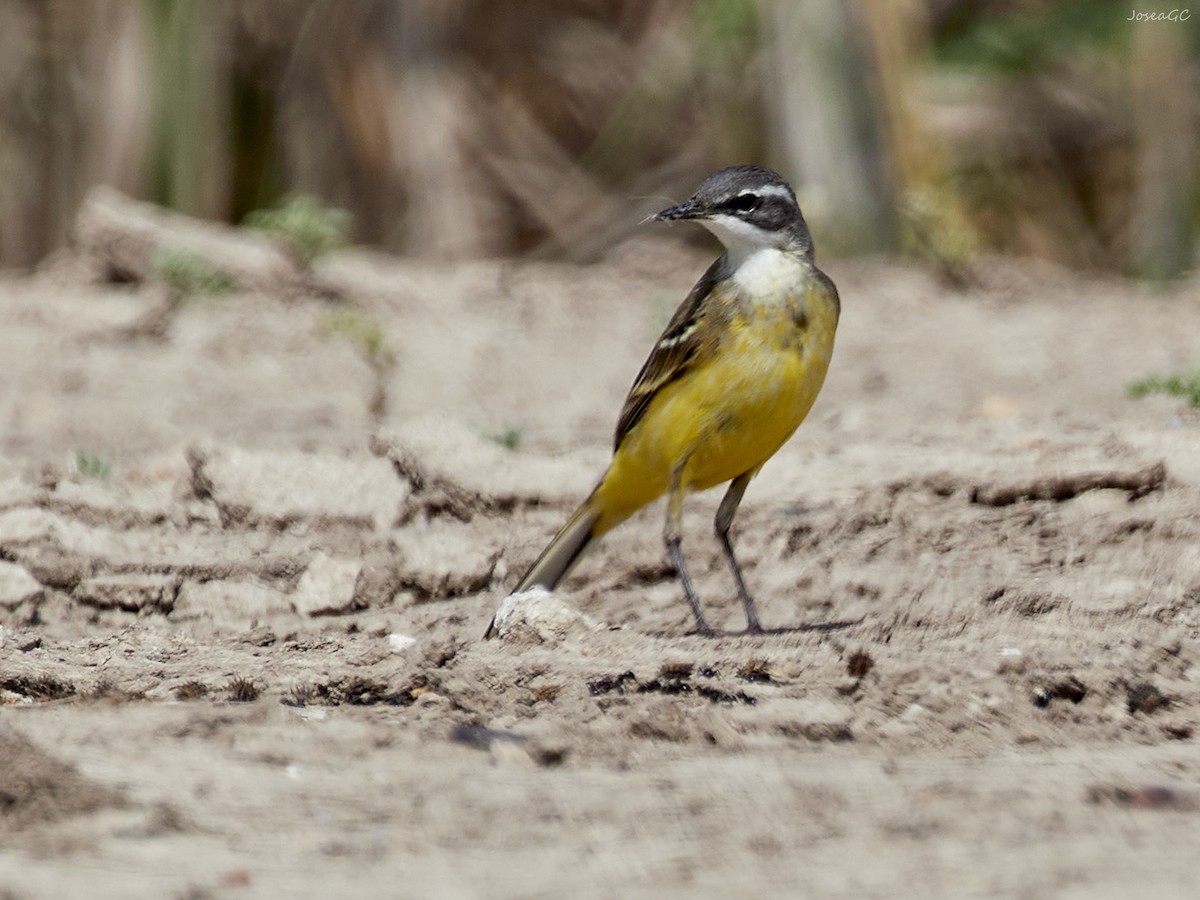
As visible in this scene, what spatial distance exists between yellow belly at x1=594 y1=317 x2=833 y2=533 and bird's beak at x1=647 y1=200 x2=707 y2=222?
458 mm

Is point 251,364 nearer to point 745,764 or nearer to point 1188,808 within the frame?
point 745,764

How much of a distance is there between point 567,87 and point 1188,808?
1211 cm

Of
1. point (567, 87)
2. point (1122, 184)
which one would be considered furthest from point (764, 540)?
point (567, 87)

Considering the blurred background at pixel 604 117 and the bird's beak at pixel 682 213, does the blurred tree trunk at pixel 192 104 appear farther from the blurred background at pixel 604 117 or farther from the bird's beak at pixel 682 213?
the bird's beak at pixel 682 213

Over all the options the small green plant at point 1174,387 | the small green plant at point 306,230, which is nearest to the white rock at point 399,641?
the small green plant at point 1174,387

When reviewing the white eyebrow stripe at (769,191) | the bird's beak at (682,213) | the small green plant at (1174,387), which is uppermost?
the white eyebrow stripe at (769,191)

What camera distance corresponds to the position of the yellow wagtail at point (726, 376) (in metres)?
6.03

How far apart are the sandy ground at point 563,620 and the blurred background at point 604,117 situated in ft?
5.72

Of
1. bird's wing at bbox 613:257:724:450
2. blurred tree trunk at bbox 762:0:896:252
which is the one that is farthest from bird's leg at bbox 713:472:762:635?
blurred tree trunk at bbox 762:0:896:252

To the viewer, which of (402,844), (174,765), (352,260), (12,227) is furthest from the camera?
(12,227)

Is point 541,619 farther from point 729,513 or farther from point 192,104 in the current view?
point 192,104

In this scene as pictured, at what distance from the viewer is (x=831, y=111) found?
11883 mm

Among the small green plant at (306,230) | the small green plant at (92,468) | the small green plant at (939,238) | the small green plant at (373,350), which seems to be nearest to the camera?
the small green plant at (92,468)

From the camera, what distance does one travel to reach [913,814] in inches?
151
